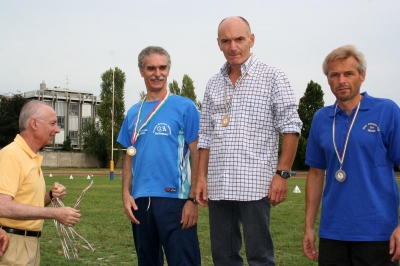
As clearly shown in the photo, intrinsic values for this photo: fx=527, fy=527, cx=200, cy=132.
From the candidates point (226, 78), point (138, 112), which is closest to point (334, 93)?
point (226, 78)

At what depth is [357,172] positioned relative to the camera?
3371 mm

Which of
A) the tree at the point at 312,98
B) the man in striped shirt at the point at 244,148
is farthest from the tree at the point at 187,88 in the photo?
the man in striped shirt at the point at 244,148

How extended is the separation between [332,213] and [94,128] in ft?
221

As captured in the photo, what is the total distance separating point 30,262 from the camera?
4125 mm

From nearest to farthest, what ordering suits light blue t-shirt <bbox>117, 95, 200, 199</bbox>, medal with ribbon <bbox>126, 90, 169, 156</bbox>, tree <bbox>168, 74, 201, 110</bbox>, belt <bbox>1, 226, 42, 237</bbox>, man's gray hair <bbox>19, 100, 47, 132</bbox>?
belt <bbox>1, 226, 42, 237</bbox>, man's gray hair <bbox>19, 100, 47, 132</bbox>, light blue t-shirt <bbox>117, 95, 200, 199</bbox>, medal with ribbon <bbox>126, 90, 169, 156</bbox>, tree <bbox>168, 74, 201, 110</bbox>

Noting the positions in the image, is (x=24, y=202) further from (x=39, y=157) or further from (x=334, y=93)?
(x=334, y=93)

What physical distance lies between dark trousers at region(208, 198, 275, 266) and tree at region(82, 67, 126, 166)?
56.7 metres

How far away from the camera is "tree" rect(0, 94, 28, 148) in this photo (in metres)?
60.1

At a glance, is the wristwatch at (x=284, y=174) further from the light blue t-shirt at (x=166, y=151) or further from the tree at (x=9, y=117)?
the tree at (x=9, y=117)

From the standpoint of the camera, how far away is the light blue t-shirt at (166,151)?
14.2ft

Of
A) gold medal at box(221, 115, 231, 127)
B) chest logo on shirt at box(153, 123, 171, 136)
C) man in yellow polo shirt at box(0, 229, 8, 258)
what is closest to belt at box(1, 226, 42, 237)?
man in yellow polo shirt at box(0, 229, 8, 258)

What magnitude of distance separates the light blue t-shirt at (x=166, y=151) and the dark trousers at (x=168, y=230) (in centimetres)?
8

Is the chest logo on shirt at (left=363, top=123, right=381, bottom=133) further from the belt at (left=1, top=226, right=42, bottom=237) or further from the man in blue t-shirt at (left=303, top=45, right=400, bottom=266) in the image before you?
the belt at (left=1, top=226, right=42, bottom=237)

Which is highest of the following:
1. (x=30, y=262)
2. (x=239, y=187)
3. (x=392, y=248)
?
(x=239, y=187)
